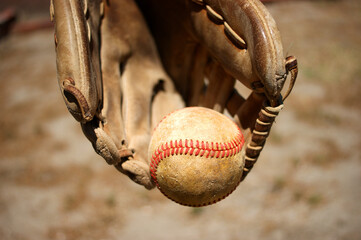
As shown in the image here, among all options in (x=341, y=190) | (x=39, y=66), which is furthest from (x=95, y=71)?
(x=39, y=66)

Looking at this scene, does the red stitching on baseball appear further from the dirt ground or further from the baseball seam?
the dirt ground

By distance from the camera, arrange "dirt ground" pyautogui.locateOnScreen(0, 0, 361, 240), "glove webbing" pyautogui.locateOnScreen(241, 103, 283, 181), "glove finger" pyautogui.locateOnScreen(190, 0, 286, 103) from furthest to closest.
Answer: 1. "dirt ground" pyautogui.locateOnScreen(0, 0, 361, 240)
2. "glove webbing" pyautogui.locateOnScreen(241, 103, 283, 181)
3. "glove finger" pyautogui.locateOnScreen(190, 0, 286, 103)

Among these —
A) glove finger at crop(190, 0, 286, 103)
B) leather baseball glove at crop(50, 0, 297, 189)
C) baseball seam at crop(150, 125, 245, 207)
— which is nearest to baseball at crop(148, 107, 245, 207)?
baseball seam at crop(150, 125, 245, 207)

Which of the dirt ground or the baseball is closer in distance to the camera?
the baseball

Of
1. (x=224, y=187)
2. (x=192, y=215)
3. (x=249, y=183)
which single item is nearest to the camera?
(x=224, y=187)

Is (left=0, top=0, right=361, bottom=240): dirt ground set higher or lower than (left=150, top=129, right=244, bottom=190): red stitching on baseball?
lower

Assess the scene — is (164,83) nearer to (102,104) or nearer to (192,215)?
(102,104)
